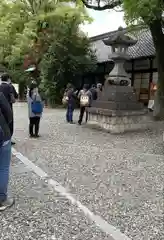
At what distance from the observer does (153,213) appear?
4590mm

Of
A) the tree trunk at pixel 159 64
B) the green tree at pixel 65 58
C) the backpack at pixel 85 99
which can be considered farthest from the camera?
the green tree at pixel 65 58

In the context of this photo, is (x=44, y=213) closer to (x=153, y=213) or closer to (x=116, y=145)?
(x=153, y=213)

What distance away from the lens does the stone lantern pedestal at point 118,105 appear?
11.8 meters

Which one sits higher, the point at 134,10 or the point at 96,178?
the point at 134,10

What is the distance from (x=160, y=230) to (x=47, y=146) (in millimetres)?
5423

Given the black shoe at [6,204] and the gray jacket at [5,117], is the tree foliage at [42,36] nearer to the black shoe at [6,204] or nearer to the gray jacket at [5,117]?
the gray jacket at [5,117]

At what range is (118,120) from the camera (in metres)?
11.8

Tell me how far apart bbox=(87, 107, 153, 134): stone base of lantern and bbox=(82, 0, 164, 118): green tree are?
208 cm

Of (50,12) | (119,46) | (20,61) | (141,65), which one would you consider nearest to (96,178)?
(119,46)

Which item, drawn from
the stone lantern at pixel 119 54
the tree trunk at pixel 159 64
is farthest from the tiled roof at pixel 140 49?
the stone lantern at pixel 119 54

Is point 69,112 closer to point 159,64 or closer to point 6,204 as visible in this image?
point 159,64

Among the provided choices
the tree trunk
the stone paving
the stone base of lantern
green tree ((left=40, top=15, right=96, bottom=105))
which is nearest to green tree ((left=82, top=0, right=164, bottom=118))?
the tree trunk

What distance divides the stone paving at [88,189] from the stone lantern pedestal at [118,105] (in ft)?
5.53

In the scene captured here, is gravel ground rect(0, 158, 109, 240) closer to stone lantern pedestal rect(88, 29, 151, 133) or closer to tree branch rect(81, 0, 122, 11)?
stone lantern pedestal rect(88, 29, 151, 133)
